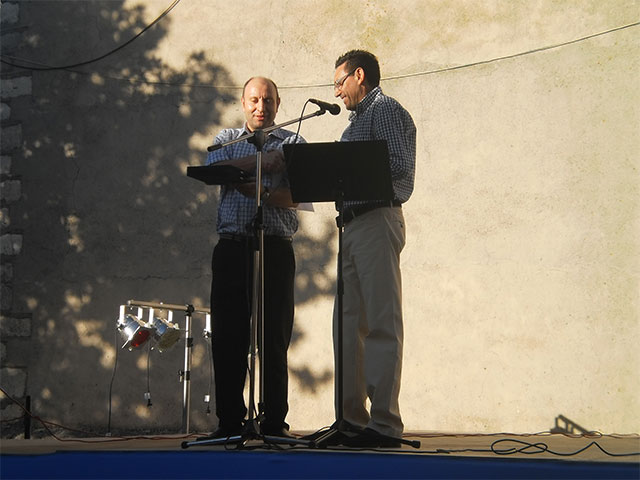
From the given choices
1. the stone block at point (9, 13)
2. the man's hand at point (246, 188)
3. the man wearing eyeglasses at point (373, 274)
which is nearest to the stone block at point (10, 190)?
the stone block at point (9, 13)

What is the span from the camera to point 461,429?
5.47 m

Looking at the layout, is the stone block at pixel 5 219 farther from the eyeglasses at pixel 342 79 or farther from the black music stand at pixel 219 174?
the eyeglasses at pixel 342 79

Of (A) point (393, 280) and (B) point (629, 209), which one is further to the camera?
(B) point (629, 209)

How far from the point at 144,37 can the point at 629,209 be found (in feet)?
12.3

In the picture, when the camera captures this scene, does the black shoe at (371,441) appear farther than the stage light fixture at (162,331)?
No

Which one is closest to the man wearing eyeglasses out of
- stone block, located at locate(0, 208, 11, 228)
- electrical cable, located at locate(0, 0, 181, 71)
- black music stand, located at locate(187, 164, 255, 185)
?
black music stand, located at locate(187, 164, 255, 185)

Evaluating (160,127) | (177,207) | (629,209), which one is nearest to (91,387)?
(177,207)

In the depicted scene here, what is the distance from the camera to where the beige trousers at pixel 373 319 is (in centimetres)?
321

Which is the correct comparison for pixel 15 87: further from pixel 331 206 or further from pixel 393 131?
pixel 393 131

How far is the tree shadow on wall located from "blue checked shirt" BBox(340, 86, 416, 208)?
2.86 meters

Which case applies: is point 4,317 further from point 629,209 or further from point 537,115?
point 629,209

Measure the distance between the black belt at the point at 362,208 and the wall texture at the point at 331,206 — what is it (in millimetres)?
2363

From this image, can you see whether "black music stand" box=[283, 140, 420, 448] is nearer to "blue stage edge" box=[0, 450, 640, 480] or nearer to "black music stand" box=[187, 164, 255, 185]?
"black music stand" box=[187, 164, 255, 185]

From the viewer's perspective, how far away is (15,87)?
21.6ft
